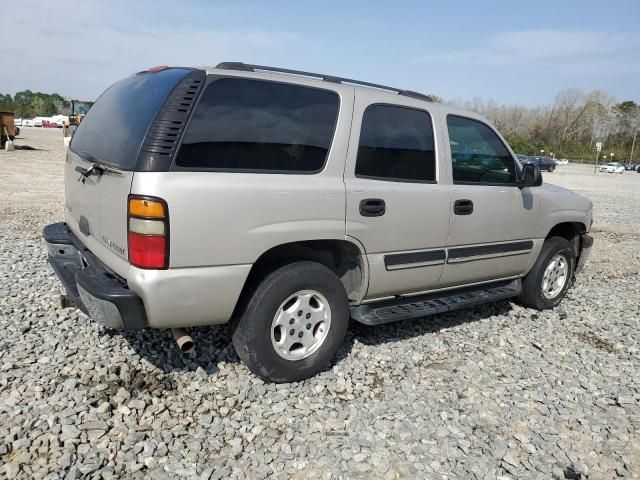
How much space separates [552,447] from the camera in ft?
9.87

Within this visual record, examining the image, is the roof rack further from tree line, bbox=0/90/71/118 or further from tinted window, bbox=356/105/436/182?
tree line, bbox=0/90/71/118

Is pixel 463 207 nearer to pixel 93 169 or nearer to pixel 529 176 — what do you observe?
pixel 529 176

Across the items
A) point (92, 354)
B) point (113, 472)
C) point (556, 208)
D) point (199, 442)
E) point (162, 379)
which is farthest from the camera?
point (556, 208)

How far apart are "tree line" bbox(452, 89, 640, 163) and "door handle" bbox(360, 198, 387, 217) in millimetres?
78474

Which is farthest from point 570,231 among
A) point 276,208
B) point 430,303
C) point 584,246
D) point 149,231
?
point 149,231

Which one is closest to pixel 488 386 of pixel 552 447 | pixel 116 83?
pixel 552 447

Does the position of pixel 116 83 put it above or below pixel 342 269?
above

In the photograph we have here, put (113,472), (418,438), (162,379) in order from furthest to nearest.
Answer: (162,379)
(418,438)
(113,472)

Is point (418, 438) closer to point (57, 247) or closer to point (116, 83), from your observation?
point (57, 247)

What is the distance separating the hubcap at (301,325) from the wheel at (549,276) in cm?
257

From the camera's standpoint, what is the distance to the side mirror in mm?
4535

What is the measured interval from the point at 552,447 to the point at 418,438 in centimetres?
78

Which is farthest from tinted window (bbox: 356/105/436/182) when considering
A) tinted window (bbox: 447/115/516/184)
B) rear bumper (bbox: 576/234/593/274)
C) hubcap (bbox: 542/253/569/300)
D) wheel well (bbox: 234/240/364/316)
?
rear bumper (bbox: 576/234/593/274)

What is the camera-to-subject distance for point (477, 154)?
174 inches
